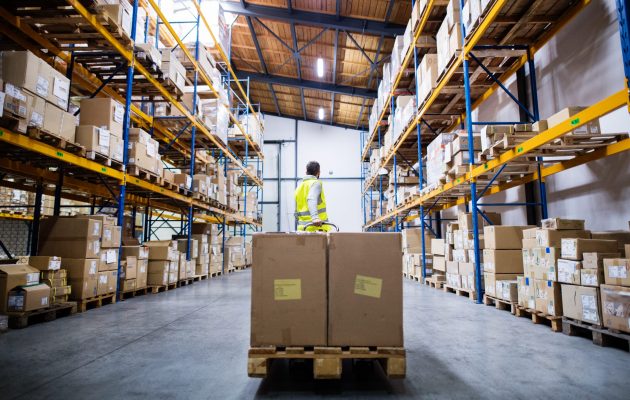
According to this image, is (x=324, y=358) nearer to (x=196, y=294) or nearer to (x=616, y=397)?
(x=616, y=397)

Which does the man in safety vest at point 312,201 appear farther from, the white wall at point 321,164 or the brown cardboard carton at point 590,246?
the white wall at point 321,164

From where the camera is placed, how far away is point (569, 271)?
3.69 meters

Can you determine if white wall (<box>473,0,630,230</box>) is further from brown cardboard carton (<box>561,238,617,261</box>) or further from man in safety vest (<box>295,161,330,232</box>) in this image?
man in safety vest (<box>295,161,330,232</box>)

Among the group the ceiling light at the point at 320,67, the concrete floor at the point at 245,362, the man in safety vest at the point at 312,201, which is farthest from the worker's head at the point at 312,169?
the ceiling light at the point at 320,67

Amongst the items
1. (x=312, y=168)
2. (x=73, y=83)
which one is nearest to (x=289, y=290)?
(x=312, y=168)

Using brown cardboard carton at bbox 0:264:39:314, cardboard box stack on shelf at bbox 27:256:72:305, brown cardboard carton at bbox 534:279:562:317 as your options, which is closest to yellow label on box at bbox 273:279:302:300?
brown cardboard carton at bbox 534:279:562:317

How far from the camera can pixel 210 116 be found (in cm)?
1055

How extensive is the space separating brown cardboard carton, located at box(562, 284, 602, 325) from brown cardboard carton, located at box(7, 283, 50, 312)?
5760 millimetres

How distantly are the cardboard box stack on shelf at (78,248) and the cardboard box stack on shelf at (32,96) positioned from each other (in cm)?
125

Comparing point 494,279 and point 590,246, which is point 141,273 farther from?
point 590,246

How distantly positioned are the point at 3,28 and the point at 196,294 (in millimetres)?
5041

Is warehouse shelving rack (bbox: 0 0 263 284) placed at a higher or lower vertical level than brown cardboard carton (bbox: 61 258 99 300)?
higher

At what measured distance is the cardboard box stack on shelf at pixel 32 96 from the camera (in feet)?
12.9

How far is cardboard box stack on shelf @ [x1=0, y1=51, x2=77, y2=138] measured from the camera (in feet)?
12.9
